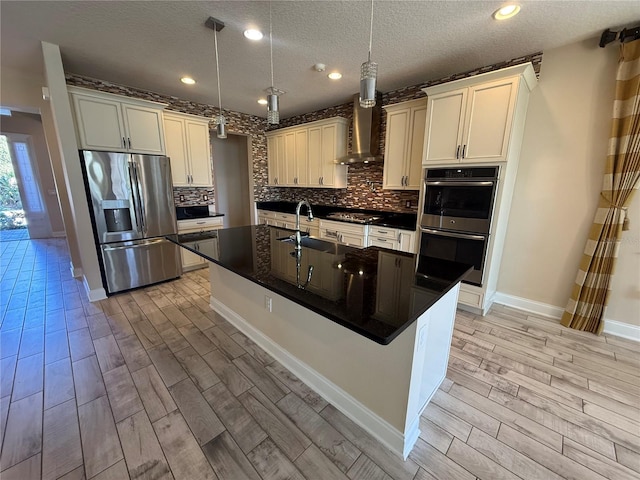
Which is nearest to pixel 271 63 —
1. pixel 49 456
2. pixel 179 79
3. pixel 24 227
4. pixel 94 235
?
pixel 179 79

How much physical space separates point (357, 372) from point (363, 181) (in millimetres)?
3209

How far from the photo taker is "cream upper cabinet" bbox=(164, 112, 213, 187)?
3.77m

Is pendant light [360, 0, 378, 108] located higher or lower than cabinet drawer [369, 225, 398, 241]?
higher

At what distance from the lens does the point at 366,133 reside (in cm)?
368

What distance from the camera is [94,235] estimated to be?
3023mm

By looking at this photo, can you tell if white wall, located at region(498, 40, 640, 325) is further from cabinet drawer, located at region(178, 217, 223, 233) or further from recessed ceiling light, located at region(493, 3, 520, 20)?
cabinet drawer, located at region(178, 217, 223, 233)

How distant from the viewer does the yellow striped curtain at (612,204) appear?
83.7 inches

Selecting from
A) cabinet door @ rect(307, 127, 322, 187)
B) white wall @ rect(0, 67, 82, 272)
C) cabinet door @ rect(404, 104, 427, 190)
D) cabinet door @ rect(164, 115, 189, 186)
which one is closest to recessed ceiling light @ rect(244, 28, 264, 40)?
cabinet door @ rect(404, 104, 427, 190)

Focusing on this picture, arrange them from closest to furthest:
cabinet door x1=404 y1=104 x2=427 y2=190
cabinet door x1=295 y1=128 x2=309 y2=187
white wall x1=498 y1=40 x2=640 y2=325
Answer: white wall x1=498 y1=40 x2=640 y2=325 → cabinet door x1=404 y1=104 x2=427 y2=190 → cabinet door x1=295 y1=128 x2=309 y2=187

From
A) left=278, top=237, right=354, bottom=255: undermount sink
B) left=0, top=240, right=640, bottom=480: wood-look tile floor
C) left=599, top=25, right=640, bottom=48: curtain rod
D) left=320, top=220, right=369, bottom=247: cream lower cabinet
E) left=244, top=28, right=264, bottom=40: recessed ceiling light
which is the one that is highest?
left=244, top=28, right=264, bottom=40: recessed ceiling light

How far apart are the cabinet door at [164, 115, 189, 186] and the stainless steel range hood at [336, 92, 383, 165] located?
8.27ft

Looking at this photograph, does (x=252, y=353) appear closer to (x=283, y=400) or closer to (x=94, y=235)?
(x=283, y=400)

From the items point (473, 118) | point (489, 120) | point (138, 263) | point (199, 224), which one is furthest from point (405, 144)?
point (138, 263)

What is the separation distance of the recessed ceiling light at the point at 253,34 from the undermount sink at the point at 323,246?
1803 mm
